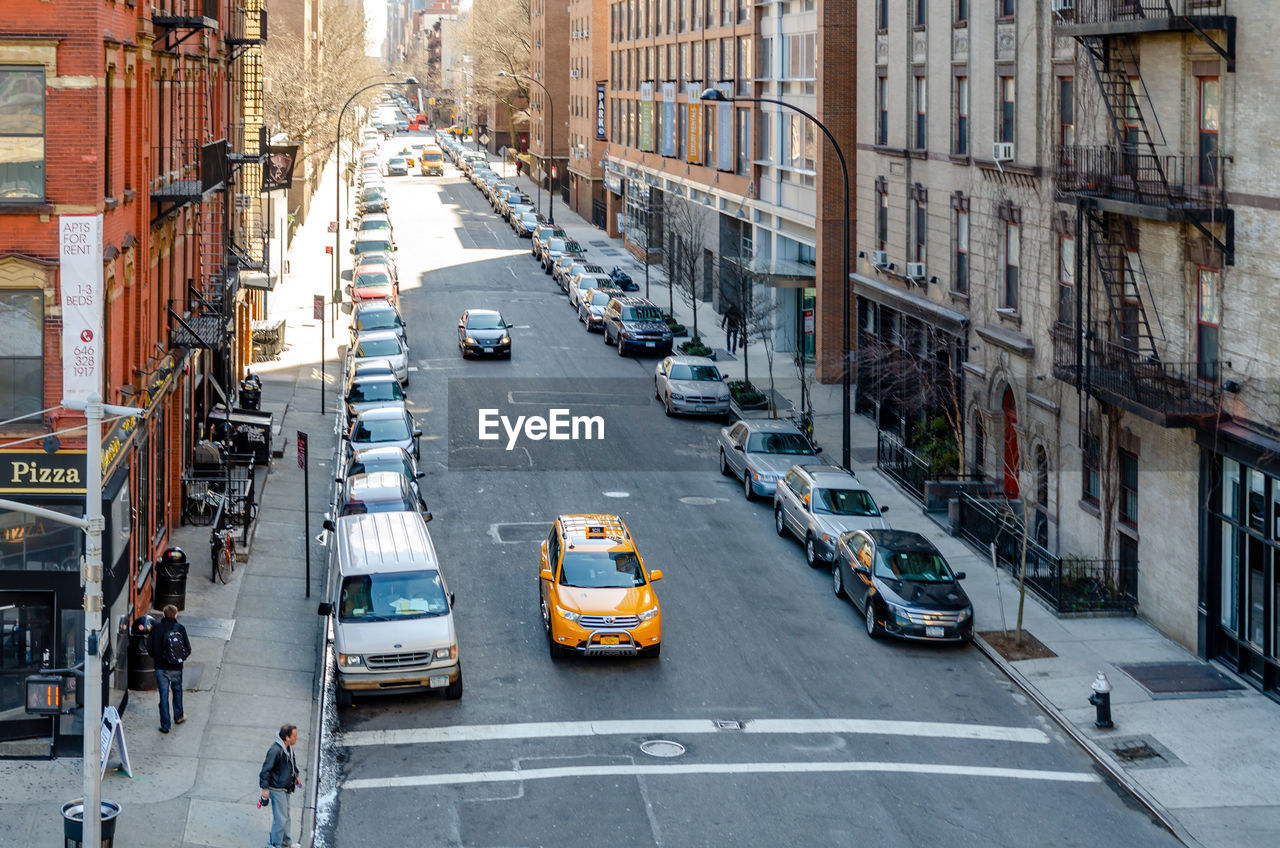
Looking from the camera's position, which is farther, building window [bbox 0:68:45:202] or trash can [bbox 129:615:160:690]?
trash can [bbox 129:615:160:690]

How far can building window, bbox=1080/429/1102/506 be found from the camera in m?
27.1

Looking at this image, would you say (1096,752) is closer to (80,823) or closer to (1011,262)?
(80,823)

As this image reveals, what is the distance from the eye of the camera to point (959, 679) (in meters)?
22.9

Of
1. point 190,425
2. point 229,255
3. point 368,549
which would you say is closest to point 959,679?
point 368,549

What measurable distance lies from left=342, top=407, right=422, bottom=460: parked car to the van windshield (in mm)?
11066

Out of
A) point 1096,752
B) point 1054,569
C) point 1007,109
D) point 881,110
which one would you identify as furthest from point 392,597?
point 881,110

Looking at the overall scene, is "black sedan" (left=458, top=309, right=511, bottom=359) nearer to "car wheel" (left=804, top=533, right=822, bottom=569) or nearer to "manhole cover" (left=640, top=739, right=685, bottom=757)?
"car wheel" (left=804, top=533, right=822, bottom=569)

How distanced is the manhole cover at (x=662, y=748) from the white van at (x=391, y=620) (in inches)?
121

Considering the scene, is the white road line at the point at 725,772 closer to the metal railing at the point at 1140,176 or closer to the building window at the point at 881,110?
the metal railing at the point at 1140,176

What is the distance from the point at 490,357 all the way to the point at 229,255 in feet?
40.0

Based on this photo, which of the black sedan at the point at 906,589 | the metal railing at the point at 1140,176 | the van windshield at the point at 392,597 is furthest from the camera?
the black sedan at the point at 906,589

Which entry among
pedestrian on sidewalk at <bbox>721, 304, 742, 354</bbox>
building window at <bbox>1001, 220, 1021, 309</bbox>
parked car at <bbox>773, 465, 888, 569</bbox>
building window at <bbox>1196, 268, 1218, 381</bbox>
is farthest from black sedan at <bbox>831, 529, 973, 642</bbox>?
pedestrian on sidewalk at <bbox>721, 304, 742, 354</bbox>

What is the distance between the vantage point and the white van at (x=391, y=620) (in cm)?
2077

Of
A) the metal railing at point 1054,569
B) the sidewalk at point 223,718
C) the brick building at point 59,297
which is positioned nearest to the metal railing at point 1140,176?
the metal railing at point 1054,569
